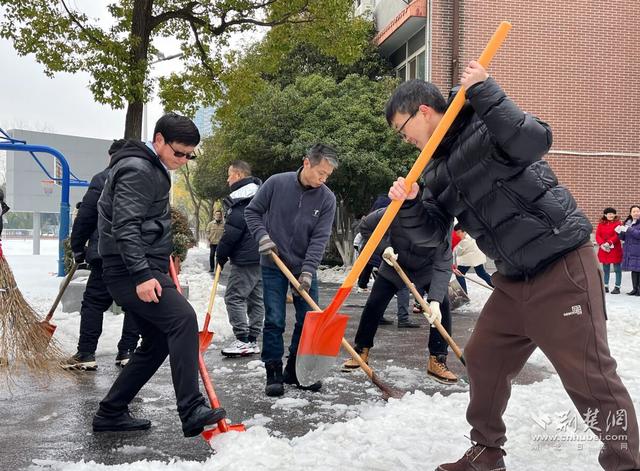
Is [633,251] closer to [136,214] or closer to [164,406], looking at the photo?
[164,406]

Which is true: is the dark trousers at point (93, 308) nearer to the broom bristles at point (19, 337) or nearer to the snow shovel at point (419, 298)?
the broom bristles at point (19, 337)

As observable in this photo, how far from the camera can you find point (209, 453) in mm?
3400

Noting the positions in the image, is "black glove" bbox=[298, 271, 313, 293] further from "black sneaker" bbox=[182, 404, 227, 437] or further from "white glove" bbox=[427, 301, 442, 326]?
"black sneaker" bbox=[182, 404, 227, 437]

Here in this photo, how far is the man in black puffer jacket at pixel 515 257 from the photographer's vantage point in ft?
7.89

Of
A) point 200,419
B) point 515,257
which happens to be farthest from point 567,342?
point 200,419

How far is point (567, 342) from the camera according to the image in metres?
2.47

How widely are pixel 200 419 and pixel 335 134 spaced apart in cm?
1281

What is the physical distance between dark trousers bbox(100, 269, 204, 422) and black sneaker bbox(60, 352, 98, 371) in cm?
162

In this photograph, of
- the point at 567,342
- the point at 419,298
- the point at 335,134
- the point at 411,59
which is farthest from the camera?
the point at 411,59

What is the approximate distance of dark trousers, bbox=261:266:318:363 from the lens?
4.73 meters

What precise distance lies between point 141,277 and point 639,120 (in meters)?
15.9

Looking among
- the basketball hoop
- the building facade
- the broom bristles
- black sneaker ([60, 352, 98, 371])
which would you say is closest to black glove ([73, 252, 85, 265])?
the broom bristles

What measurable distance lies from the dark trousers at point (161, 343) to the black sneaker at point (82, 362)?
162 centimetres

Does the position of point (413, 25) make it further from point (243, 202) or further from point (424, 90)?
point (424, 90)
